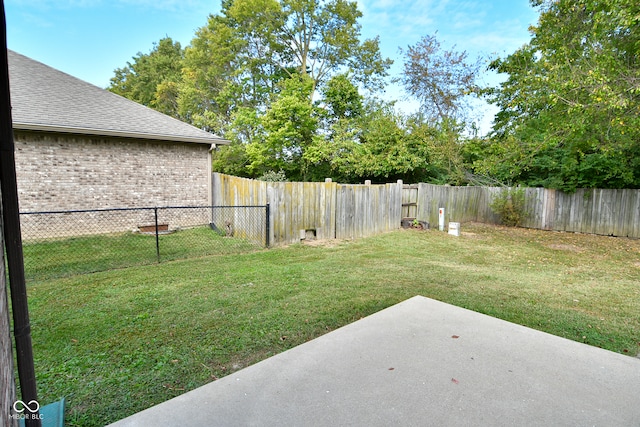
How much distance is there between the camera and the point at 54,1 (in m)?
6.58

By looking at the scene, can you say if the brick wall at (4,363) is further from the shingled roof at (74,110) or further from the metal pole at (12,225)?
the shingled roof at (74,110)

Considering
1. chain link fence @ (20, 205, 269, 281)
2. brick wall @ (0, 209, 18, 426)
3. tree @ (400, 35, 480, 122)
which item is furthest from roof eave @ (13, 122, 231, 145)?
tree @ (400, 35, 480, 122)

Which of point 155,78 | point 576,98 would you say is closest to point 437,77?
point 576,98

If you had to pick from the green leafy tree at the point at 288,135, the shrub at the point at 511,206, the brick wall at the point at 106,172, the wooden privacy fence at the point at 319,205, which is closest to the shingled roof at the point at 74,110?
the brick wall at the point at 106,172

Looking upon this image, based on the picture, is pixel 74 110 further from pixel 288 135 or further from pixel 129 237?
pixel 288 135

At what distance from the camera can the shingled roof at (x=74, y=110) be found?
24.8 feet

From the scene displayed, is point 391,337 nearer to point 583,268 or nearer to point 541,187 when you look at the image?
point 583,268

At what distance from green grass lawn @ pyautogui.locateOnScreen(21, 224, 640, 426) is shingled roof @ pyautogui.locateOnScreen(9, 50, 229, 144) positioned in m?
4.52

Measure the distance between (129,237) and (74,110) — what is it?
11.8 feet

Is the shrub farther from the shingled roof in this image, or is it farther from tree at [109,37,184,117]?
tree at [109,37,184,117]

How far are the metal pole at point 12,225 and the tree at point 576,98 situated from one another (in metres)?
7.76

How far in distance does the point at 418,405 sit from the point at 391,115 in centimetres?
1353

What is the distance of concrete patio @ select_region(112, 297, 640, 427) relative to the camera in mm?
1701

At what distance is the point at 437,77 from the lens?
16.3 metres
